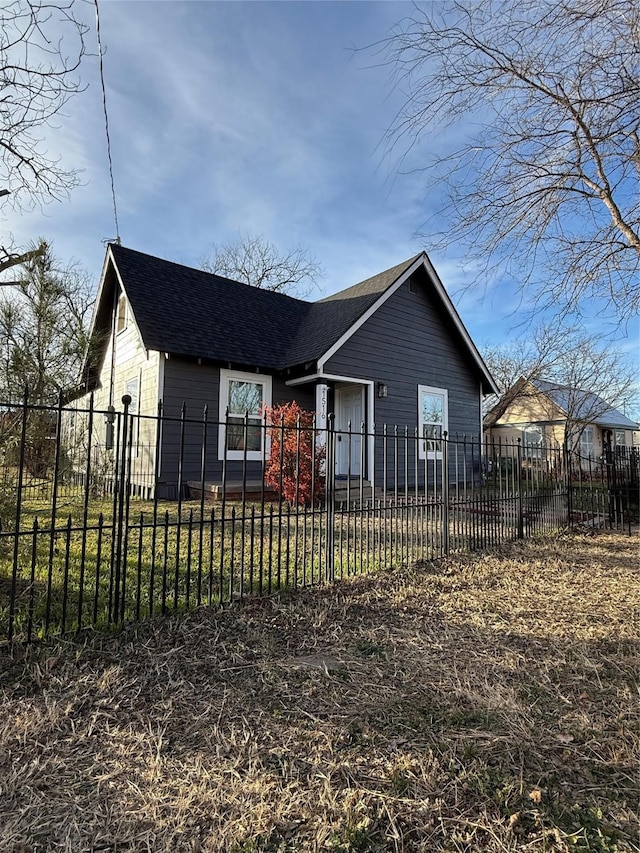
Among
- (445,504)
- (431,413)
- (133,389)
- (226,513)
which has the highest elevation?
(133,389)

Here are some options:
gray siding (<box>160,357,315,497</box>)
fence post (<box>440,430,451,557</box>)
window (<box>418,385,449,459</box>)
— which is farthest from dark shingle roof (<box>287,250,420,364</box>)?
fence post (<box>440,430,451,557</box>)

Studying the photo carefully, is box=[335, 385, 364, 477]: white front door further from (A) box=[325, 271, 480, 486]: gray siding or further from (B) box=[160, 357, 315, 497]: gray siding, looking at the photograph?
(B) box=[160, 357, 315, 497]: gray siding

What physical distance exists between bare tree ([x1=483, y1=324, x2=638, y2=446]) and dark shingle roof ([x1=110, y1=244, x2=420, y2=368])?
1222 centimetres

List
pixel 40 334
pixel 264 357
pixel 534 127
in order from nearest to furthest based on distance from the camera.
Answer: pixel 534 127
pixel 264 357
pixel 40 334

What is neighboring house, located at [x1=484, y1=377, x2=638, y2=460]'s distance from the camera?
2403 cm

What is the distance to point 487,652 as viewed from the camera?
10.8 feet

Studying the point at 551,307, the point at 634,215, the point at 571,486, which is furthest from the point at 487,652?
the point at 571,486

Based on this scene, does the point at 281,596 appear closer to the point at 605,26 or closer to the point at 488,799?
the point at 488,799

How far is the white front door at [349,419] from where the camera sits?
1202 cm

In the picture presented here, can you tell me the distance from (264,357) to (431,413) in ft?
18.1

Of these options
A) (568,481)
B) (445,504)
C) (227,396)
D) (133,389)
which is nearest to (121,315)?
(133,389)

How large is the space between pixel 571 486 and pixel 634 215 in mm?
4998

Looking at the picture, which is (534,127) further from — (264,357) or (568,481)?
(264,357)

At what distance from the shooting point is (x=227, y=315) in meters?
12.1
